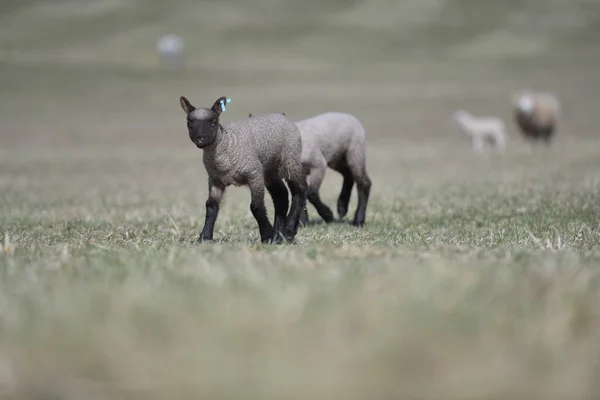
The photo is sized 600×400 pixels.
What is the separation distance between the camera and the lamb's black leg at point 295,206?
7.86 m

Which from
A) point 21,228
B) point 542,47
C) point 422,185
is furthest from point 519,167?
point 542,47

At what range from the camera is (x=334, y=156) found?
10492 millimetres

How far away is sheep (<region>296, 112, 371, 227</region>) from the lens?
1012cm

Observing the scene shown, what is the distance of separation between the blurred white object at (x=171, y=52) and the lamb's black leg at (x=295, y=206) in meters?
54.1

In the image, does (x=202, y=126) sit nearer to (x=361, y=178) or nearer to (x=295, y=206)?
(x=295, y=206)

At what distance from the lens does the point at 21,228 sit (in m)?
8.88

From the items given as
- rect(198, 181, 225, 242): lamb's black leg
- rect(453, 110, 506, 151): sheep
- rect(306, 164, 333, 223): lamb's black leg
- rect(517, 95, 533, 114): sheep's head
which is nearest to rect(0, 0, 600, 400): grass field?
rect(198, 181, 225, 242): lamb's black leg

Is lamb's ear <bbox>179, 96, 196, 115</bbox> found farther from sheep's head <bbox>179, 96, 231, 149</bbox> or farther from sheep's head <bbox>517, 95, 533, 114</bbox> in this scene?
sheep's head <bbox>517, 95, 533, 114</bbox>

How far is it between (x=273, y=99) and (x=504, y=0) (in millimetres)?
57699

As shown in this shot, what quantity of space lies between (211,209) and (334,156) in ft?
10.4

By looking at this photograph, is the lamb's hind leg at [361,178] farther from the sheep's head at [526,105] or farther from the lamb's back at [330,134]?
the sheep's head at [526,105]

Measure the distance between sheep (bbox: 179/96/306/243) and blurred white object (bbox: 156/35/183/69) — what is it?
177 ft

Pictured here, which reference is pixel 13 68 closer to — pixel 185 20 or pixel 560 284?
pixel 185 20

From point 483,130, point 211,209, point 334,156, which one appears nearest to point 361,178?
point 334,156
